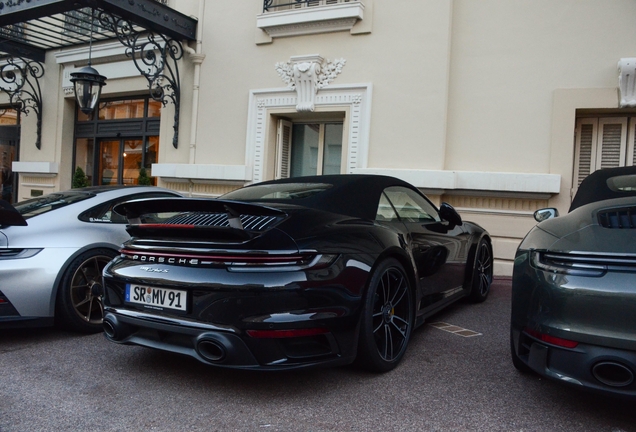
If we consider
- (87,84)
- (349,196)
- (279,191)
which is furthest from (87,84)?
(349,196)

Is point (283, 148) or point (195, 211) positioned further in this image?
point (283, 148)

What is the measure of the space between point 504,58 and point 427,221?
4375 millimetres

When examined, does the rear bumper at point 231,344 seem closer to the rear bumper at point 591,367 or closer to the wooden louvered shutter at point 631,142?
the rear bumper at point 591,367

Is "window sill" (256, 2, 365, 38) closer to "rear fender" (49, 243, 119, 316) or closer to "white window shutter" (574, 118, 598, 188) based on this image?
"white window shutter" (574, 118, 598, 188)

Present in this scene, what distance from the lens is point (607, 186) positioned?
3477 millimetres

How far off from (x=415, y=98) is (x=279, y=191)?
4.77m

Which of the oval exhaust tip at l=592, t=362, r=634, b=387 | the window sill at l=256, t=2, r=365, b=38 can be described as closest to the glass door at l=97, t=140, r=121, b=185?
the window sill at l=256, t=2, r=365, b=38

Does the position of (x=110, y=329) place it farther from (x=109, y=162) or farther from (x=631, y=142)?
(x=109, y=162)

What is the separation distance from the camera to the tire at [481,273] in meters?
5.23

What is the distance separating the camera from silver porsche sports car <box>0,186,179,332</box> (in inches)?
148

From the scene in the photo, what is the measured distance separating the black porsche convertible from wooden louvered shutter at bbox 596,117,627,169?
16.9 ft

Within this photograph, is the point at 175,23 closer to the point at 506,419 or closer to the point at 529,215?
the point at 529,215

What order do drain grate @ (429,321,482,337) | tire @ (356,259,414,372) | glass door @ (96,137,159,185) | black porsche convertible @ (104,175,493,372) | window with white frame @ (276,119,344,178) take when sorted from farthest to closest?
1. glass door @ (96,137,159,185)
2. window with white frame @ (276,119,344,178)
3. drain grate @ (429,321,482,337)
4. tire @ (356,259,414,372)
5. black porsche convertible @ (104,175,493,372)

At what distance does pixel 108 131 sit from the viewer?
1167 centimetres
